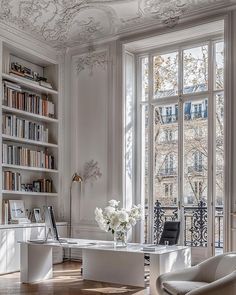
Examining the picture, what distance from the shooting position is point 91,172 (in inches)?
304

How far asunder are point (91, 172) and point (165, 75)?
7.00 ft

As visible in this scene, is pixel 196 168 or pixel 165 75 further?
pixel 165 75

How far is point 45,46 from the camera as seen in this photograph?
7852 mm

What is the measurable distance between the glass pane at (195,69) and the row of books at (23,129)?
261 centimetres

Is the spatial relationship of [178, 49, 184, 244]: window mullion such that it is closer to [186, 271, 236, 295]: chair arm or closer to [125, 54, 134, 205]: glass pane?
[125, 54, 134, 205]: glass pane

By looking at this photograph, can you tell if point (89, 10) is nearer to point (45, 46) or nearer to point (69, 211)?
point (45, 46)

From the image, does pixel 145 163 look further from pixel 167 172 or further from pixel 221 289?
pixel 221 289

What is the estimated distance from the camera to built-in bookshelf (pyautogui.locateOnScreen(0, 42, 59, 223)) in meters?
7.03

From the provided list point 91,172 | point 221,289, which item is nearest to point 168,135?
point 91,172

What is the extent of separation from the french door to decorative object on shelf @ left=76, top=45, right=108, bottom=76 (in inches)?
26.0

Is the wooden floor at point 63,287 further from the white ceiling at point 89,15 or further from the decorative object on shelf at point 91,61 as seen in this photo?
the white ceiling at point 89,15

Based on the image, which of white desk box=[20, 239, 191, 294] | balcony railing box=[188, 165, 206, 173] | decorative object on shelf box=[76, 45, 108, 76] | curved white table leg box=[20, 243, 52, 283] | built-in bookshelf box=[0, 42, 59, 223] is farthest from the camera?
decorative object on shelf box=[76, 45, 108, 76]

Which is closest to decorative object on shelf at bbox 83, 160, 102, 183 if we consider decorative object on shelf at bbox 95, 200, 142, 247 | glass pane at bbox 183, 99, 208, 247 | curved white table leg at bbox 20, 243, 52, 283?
glass pane at bbox 183, 99, 208, 247

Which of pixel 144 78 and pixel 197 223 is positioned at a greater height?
pixel 144 78
